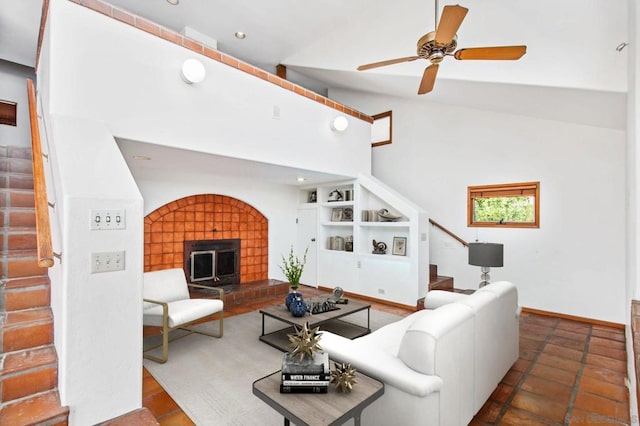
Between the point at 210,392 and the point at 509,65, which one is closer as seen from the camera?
the point at 210,392

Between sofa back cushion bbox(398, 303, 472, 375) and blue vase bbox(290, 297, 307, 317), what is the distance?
154 cm

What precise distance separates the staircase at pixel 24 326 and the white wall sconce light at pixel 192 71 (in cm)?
172

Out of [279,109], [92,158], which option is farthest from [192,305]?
[279,109]

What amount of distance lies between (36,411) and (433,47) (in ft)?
11.0

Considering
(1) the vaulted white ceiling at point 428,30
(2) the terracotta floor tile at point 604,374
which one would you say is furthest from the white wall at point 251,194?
(2) the terracotta floor tile at point 604,374

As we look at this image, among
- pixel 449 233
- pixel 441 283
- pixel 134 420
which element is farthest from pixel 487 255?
pixel 134 420

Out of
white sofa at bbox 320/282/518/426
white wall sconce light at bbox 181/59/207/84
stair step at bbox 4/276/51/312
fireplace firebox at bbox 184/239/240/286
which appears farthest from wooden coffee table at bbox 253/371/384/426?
fireplace firebox at bbox 184/239/240/286

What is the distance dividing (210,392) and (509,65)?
4.23 meters

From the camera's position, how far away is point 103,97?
2.53 meters

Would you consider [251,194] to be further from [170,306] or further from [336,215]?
[170,306]

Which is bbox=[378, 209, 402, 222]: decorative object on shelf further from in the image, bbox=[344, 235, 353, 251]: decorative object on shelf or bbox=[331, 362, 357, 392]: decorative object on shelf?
bbox=[331, 362, 357, 392]: decorative object on shelf

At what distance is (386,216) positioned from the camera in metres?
5.03

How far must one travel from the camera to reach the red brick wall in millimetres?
4527

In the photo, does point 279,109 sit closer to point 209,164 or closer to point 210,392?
point 209,164
